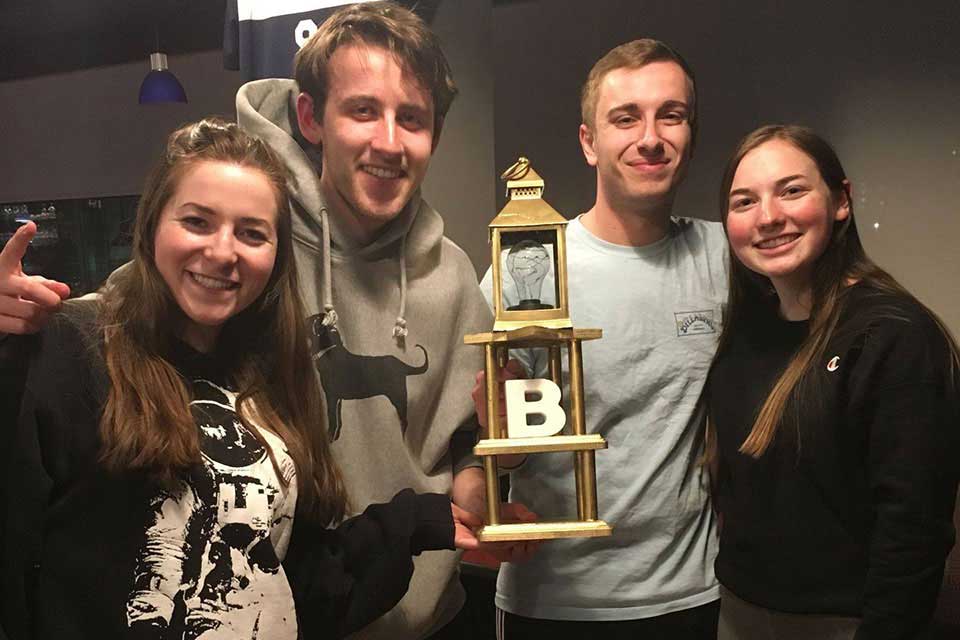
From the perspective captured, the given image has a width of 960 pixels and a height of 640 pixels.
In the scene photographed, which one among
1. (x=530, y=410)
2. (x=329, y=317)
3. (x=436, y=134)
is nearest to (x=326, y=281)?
(x=329, y=317)

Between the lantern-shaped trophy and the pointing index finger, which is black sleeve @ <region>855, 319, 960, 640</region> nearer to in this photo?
the lantern-shaped trophy

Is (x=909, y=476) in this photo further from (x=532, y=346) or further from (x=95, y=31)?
(x=95, y=31)

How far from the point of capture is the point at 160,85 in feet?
5.97

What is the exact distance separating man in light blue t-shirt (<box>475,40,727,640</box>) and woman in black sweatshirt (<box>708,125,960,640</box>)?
70 millimetres

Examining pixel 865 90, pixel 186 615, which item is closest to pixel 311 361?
pixel 186 615

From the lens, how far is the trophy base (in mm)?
1566

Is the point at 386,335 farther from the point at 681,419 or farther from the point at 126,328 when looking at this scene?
the point at 681,419

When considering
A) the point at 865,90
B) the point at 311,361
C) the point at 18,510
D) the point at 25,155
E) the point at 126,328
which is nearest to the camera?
the point at 18,510

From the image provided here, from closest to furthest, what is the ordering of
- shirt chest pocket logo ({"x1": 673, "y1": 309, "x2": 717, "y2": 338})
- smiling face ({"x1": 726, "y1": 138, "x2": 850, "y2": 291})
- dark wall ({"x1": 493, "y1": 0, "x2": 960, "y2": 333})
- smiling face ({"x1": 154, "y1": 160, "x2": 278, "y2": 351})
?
smiling face ({"x1": 154, "y1": 160, "x2": 278, "y2": 351}) < smiling face ({"x1": 726, "y1": 138, "x2": 850, "y2": 291}) < shirt chest pocket logo ({"x1": 673, "y1": 309, "x2": 717, "y2": 338}) < dark wall ({"x1": 493, "y1": 0, "x2": 960, "y2": 333})

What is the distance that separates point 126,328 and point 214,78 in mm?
711

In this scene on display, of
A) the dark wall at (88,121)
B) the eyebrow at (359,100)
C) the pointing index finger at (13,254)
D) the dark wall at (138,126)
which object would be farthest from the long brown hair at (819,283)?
the pointing index finger at (13,254)

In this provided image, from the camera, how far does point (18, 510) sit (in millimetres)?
1273

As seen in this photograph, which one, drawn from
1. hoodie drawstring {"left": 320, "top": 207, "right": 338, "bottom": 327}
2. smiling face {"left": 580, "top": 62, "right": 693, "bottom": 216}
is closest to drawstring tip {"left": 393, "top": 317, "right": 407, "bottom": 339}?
hoodie drawstring {"left": 320, "top": 207, "right": 338, "bottom": 327}

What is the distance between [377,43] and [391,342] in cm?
65
